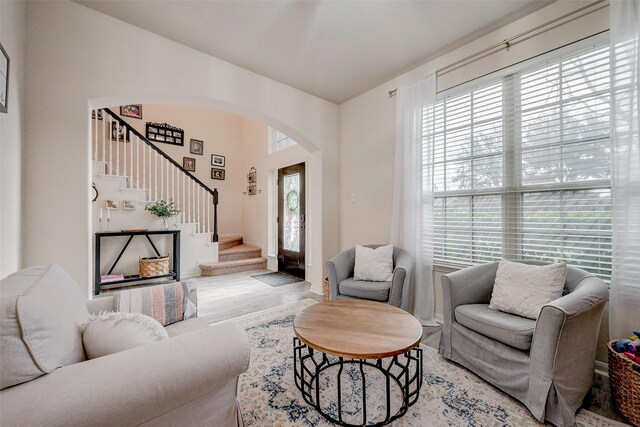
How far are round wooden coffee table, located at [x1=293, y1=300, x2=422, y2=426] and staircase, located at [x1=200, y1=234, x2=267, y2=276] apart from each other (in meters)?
3.54

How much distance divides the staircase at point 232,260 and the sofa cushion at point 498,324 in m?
4.25

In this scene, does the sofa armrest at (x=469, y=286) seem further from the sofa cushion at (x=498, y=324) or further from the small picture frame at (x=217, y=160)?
the small picture frame at (x=217, y=160)

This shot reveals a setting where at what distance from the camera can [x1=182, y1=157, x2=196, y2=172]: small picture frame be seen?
615cm

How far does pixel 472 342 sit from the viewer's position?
6.10ft

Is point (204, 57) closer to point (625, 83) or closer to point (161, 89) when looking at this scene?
point (161, 89)

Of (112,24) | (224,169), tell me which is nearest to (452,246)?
(112,24)

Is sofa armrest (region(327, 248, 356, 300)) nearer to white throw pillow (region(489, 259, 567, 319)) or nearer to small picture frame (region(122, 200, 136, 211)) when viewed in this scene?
white throw pillow (region(489, 259, 567, 319))

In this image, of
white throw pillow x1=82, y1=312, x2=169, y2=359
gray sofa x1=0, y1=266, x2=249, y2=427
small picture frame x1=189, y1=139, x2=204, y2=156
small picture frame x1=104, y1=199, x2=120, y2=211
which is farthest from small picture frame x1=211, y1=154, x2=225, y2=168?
white throw pillow x1=82, y1=312, x2=169, y2=359

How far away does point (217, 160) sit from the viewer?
6605 millimetres

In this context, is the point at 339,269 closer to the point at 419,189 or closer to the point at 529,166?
the point at 419,189

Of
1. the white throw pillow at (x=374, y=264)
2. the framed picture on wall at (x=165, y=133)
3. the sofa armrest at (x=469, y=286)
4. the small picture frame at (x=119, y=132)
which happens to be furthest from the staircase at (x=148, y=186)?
the sofa armrest at (x=469, y=286)

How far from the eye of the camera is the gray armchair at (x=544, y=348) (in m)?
1.40

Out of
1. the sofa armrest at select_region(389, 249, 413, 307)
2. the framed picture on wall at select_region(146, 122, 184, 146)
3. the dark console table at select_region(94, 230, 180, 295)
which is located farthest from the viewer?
the framed picture on wall at select_region(146, 122, 184, 146)

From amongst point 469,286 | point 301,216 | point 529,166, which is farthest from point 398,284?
point 301,216
